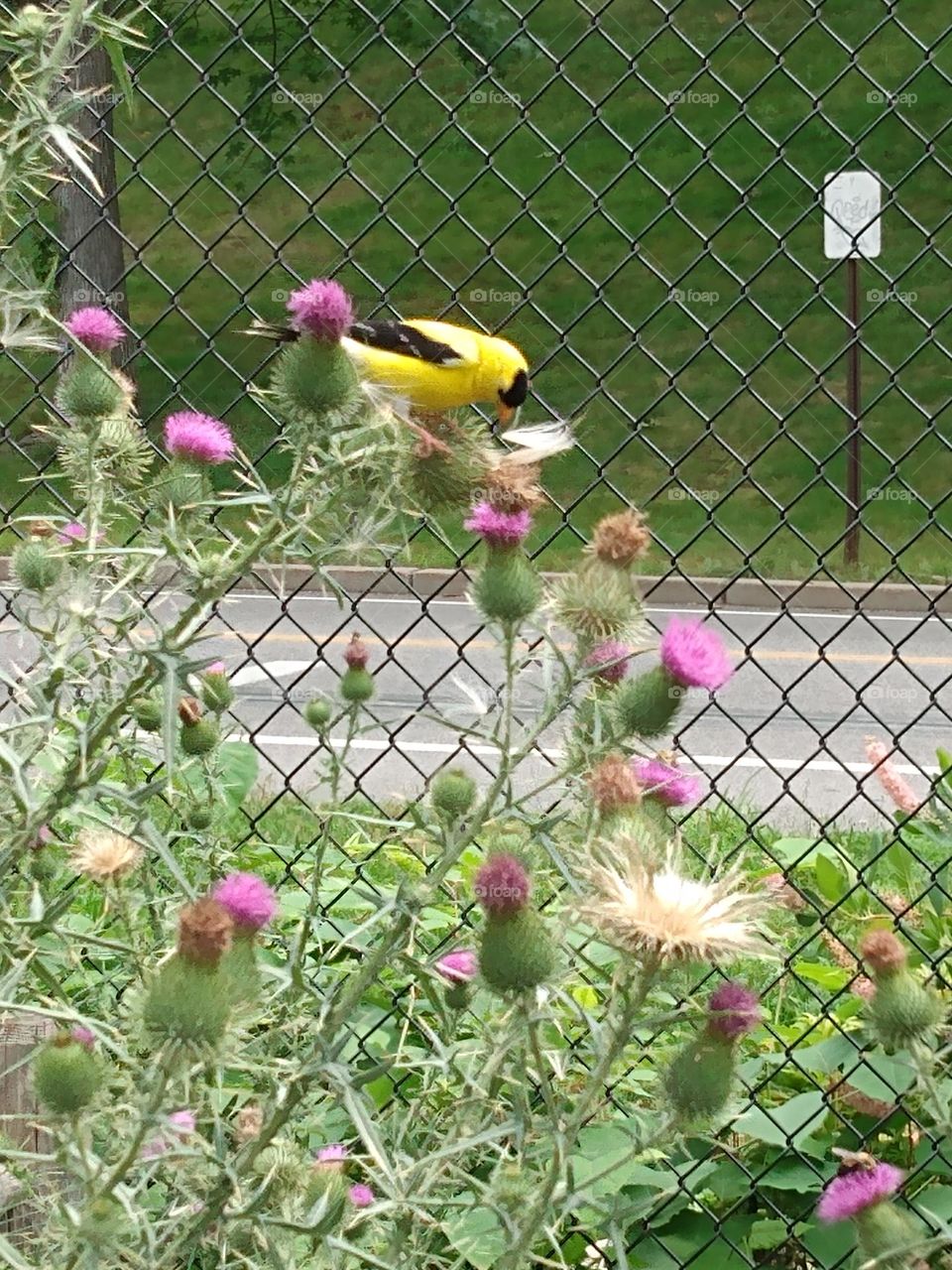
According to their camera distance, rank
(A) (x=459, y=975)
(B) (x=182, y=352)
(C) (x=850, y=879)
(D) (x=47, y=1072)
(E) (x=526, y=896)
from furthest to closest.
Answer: (B) (x=182, y=352), (C) (x=850, y=879), (A) (x=459, y=975), (E) (x=526, y=896), (D) (x=47, y=1072)

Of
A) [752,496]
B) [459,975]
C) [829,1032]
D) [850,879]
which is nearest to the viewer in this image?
[459,975]

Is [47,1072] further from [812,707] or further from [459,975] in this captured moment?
[812,707]

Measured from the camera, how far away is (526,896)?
4.79 feet

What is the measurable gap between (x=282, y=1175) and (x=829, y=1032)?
1647mm

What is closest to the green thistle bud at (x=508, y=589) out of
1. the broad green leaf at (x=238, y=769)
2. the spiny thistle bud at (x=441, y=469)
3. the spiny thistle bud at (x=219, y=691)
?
the spiny thistle bud at (x=441, y=469)

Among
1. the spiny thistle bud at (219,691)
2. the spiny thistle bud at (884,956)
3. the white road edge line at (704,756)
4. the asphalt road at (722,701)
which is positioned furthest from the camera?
the white road edge line at (704,756)

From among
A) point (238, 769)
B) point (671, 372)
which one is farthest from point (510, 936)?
point (671, 372)

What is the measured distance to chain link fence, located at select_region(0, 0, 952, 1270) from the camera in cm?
262

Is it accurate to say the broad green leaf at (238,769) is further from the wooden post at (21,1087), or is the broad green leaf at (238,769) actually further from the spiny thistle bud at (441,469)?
the spiny thistle bud at (441,469)

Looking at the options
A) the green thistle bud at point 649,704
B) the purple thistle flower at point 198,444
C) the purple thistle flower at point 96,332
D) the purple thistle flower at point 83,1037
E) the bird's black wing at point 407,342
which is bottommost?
the purple thistle flower at point 83,1037

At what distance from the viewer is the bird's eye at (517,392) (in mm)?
2107

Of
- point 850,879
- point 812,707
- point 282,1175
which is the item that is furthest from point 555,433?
point 812,707

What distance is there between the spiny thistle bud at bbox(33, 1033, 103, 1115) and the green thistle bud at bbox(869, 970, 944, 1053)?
0.85 m

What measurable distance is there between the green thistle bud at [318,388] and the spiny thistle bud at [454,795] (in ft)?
1.57
